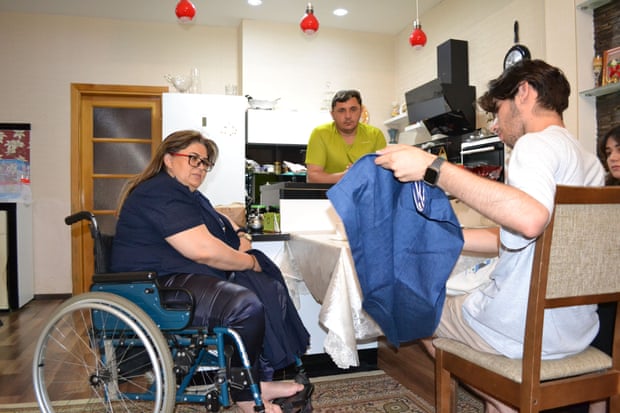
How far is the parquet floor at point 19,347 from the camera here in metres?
2.41

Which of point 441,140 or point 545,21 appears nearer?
point 545,21

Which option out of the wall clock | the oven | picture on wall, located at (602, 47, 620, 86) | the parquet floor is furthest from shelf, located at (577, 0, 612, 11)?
the parquet floor

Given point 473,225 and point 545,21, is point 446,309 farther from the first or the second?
point 545,21

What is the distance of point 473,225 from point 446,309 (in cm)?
76

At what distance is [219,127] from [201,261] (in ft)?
10.6

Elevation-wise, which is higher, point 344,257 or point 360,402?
point 344,257

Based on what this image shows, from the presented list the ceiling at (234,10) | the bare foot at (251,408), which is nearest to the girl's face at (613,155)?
the bare foot at (251,408)

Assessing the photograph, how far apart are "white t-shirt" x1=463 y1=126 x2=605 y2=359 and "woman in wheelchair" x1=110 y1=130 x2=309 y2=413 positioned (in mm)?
698

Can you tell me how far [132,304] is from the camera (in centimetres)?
145

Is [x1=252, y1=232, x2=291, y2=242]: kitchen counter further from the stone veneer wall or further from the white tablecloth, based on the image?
the stone veneer wall

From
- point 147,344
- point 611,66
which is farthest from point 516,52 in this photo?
point 147,344

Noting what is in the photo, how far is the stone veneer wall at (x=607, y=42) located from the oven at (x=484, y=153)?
664 mm

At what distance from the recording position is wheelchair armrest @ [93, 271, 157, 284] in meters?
1.50

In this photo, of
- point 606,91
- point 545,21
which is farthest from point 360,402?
point 545,21
